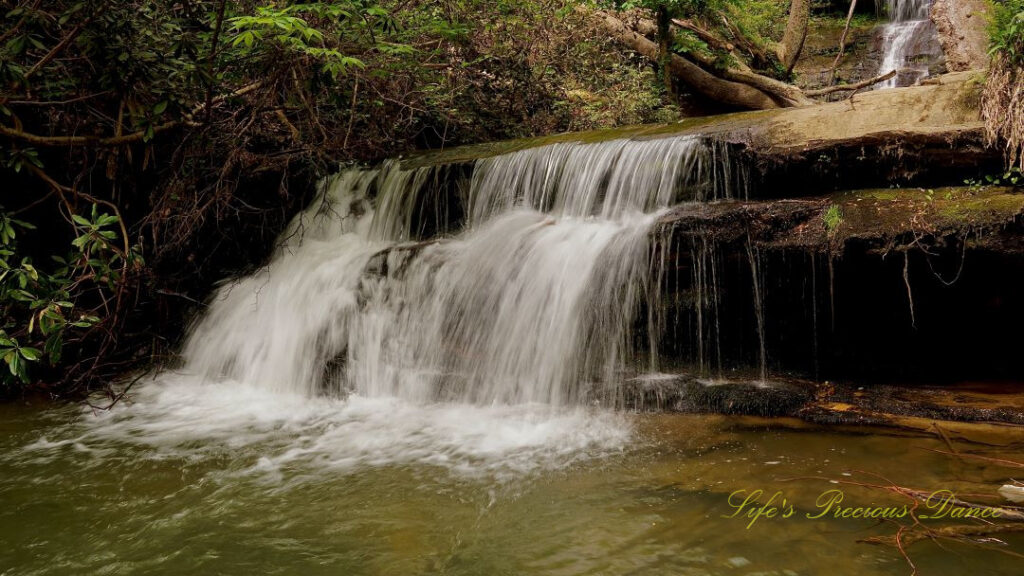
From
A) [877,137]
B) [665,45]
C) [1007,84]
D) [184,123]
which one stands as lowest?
[877,137]

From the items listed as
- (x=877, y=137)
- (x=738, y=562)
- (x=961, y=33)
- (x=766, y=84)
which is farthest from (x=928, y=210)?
(x=766, y=84)

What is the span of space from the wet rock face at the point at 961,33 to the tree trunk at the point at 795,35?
7.61ft

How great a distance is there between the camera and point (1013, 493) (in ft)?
9.62

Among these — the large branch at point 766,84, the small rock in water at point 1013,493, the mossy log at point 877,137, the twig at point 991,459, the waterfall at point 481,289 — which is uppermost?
the large branch at point 766,84

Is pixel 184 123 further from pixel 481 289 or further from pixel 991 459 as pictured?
pixel 991 459

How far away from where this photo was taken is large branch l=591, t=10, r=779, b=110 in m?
10.9

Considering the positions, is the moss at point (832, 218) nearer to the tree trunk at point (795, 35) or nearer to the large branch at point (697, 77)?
the large branch at point (697, 77)

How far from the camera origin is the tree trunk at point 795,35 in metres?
11.3

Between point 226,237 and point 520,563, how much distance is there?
6.49m

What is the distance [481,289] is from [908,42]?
1243 centimetres

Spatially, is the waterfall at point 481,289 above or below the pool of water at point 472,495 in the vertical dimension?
above

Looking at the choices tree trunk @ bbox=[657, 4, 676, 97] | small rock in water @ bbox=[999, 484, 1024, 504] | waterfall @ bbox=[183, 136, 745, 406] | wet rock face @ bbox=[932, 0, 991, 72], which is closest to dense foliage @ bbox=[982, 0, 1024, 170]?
waterfall @ bbox=[183, 136, 745, 406]

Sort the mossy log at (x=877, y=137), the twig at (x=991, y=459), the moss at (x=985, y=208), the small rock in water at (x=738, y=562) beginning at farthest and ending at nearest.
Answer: the mossy log at (x=877, y=137) → the moss at (x=985, y=208) → the twig at (x=991, y=459) → the small rock in water at (x=738, y=562)

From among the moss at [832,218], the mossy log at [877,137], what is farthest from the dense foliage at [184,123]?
the moss at [832,218]
